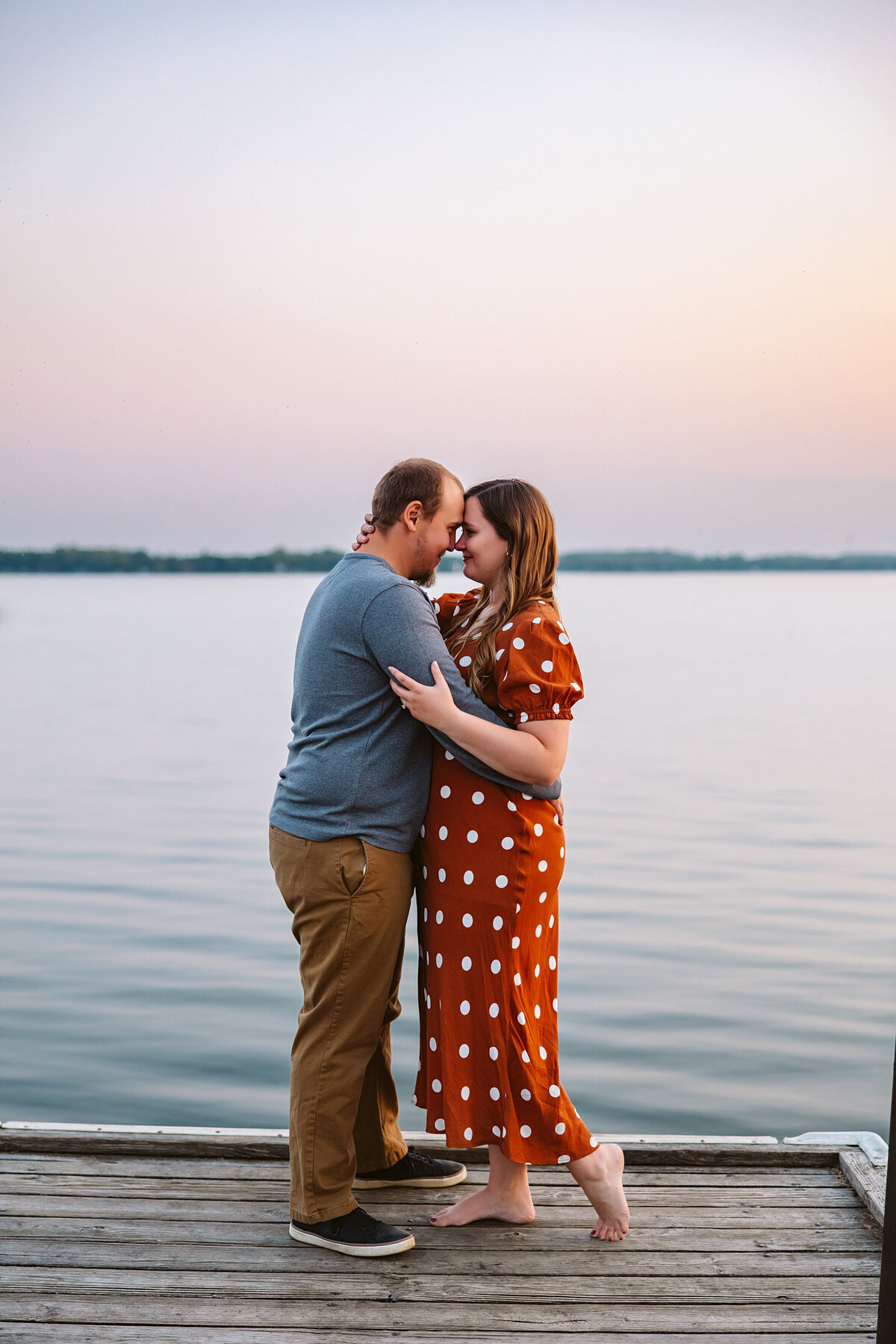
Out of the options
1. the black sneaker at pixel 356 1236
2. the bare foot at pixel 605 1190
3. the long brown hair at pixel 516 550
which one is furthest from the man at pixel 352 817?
the bare foot at pixel 605 1190

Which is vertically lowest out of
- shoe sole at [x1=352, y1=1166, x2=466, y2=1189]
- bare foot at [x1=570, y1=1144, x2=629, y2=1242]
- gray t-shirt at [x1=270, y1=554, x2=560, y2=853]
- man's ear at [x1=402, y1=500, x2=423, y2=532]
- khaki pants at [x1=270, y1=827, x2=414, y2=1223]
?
shoe sole at [x1=352, y1=1166, x2=466, y2=1189]

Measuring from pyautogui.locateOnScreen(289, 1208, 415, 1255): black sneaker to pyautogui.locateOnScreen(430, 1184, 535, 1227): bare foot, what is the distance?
142mm

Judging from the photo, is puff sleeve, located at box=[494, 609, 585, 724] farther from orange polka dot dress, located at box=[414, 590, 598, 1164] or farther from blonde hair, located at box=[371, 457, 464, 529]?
blonde hair, located at box=[371, 457, 464, 529]

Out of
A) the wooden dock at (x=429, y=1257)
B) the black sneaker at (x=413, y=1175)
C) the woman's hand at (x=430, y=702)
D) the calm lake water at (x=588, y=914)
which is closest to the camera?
the wooden dock at (x=429, y=1257)

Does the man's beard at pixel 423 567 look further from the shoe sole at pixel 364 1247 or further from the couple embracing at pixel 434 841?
the shoe sole at pixel 364 1247

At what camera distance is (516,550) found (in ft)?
8.91

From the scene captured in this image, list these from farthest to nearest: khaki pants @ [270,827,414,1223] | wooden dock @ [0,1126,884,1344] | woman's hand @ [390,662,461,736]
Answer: khaki pants @ [270,827,414,1223] < woman's hand @ [390,662,461,736] < wooden dock @ [0,1126,884,1344]

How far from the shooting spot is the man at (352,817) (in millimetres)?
2598

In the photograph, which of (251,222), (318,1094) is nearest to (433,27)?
(251,222)

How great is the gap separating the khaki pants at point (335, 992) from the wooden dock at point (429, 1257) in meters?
0.18

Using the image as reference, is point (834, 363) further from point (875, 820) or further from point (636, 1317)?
point (636, 1317)

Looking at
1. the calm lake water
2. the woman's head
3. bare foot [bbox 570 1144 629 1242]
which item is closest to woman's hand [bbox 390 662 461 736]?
the woman's head

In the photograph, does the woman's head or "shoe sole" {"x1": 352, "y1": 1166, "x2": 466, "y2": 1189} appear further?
"shoe sole" {"x1": 352, "y1": 1166, "x2": 466, "y2": 1189}

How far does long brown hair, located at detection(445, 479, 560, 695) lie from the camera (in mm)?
2695
